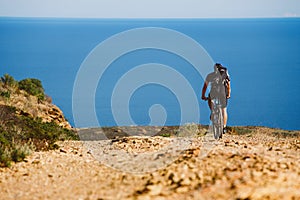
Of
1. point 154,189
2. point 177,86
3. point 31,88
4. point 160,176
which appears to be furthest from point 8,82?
point 177,86

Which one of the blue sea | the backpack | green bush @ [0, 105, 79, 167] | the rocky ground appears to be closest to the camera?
the rocky ground

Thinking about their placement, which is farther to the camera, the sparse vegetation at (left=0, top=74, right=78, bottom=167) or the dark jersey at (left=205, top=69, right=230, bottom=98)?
the dark jersey at (left=205, top=69, right=230, bottom=98)

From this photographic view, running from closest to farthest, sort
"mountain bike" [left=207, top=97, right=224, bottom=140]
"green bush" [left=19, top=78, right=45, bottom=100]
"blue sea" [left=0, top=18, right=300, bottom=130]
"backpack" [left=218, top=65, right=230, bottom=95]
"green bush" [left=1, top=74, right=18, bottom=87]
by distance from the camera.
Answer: "backpack" [left=218, top=65, right=230, bottom=95]
"mountain bike" [left=207, top=97, right=224, bottom=140]
"green bush" [left=1, top=74, right=18, bottom=87]
"green bush" [left=19, top=78, right=45, bottom=100]
"blue sea" [left=0, top=18, right=300, bottom=130]

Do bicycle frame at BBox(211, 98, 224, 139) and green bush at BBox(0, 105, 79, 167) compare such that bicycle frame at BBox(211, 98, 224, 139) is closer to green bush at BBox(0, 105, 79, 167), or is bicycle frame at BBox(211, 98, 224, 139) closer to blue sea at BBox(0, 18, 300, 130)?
green bush at BBox(0, 105, 79, 167)

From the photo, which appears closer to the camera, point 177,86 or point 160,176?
point 160,176

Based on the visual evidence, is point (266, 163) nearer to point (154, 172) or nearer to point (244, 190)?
point (244, 190)

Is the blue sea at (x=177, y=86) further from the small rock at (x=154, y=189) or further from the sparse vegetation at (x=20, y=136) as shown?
the small rock at (x=154, y=189)

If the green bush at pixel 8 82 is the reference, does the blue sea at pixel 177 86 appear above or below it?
above

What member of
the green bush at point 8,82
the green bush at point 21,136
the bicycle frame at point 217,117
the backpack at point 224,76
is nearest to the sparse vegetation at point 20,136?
the green bush at point 21,136

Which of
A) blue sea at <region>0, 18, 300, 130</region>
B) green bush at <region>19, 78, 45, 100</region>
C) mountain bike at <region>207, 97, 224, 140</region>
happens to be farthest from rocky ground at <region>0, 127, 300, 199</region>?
blue sea at <region>0, 18, 300, 130</region>

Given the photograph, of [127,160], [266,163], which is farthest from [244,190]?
[127,160]

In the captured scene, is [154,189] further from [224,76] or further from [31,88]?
[31,88]

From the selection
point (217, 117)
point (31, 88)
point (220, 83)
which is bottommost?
point (217, 117)

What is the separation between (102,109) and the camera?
78250 mm
